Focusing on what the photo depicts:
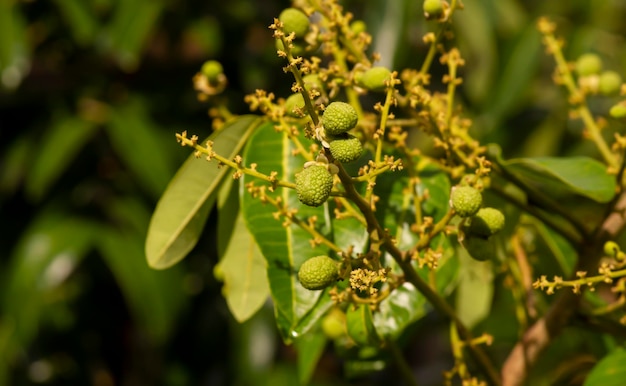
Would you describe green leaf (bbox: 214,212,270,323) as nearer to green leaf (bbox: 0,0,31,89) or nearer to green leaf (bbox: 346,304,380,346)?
green leaf (bbox: 346,304,380,346)

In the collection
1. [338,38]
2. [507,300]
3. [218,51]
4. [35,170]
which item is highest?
[338,38]

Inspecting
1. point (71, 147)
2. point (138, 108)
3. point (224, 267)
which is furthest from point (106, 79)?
point (224, 267)

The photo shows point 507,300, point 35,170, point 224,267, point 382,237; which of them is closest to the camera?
point 382,237

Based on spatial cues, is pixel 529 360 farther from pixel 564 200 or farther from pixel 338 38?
pixel 564 200

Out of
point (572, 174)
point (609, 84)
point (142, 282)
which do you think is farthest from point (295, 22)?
point (142, 282)

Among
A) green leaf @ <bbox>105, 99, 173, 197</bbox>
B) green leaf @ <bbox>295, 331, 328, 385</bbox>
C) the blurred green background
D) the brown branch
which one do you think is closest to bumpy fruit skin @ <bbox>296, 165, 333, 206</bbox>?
the brown branch

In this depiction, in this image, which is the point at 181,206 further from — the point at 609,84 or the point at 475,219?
the point at 609,84
